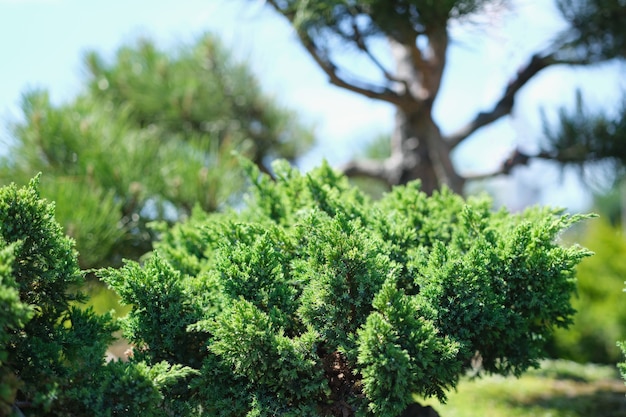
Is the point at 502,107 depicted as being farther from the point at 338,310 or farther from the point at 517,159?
the point at 338,310

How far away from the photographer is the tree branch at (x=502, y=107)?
4676 mm

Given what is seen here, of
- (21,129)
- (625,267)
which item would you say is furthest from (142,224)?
(625,267)

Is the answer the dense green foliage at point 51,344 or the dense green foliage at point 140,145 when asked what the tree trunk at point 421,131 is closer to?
the dense green foliage at point 140,145

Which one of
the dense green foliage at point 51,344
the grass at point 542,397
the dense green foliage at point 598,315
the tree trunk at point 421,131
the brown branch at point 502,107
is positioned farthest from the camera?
the dense green foliage at point 598,315

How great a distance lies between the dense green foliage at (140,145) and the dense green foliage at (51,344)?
1.41 m

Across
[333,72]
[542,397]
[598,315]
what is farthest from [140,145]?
[598,315]

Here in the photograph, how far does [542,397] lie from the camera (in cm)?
402

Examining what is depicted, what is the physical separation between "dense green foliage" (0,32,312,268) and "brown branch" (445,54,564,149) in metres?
1.75

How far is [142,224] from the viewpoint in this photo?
3.98 meters

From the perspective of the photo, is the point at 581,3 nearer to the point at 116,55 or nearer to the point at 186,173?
the point at 186,173

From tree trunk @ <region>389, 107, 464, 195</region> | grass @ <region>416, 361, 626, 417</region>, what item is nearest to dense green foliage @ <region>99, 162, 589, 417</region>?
grass @ <region>416, 361, 626, 417</region>

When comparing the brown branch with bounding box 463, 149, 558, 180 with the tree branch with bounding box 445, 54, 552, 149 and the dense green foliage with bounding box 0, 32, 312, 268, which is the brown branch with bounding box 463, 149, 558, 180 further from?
the dense green foliage with bounding box 0, 32, 312, 268

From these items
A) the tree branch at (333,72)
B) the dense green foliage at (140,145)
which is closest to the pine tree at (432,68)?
the tree branch at (333,72)

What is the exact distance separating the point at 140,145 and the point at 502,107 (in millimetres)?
2776
